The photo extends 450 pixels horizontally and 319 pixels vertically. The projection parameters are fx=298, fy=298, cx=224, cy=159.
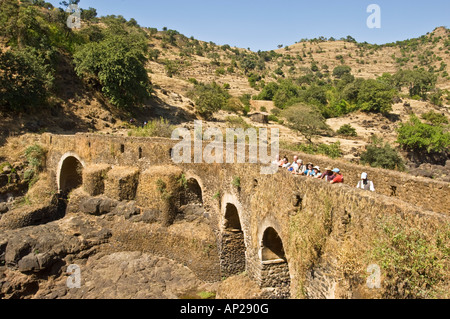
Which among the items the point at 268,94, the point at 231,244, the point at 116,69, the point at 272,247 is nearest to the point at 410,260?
the point at 272,247

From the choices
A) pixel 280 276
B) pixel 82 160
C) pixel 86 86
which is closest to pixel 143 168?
pixel 82 160

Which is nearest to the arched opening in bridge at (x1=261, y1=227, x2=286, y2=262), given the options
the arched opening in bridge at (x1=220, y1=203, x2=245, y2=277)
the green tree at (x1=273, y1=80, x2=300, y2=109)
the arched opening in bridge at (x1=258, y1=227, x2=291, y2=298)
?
the arched opening in bridge at (x1=258, y1=227, x2=291, y2=298)

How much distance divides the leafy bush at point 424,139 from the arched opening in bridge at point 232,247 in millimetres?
27863

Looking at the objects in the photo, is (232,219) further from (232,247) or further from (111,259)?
(111,259)

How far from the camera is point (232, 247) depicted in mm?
12547

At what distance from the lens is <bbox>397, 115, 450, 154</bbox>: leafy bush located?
104 ft

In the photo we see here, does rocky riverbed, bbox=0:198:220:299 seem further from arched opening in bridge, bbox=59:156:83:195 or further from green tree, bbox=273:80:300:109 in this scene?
green tree, bbox=273:80:300:109

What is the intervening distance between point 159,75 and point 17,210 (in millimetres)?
32383

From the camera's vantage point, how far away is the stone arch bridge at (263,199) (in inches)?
214

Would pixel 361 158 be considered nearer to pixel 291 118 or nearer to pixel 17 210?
pixel 291 118

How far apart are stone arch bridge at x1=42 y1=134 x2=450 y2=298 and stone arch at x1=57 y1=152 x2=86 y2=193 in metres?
0.06

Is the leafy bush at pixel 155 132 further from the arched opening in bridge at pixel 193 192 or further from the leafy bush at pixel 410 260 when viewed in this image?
the leafy bush at pixel 410 260

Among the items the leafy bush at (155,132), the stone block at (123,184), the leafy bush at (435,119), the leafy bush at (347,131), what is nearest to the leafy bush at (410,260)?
the stone block at (123,184)
